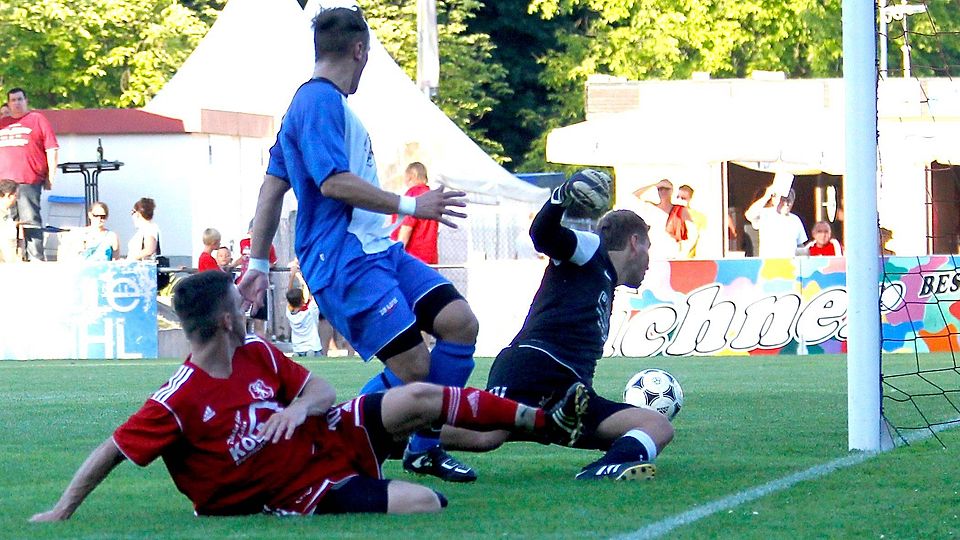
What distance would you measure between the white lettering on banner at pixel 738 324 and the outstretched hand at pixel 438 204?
11.3 metres

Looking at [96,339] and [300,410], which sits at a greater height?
[300,410]

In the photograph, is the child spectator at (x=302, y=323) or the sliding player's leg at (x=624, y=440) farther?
the child spectator at (x=302, y=323)

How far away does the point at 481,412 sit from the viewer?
17.9 feet

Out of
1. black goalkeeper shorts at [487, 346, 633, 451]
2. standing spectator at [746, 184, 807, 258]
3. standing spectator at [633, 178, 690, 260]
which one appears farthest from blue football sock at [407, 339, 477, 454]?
standing spectator at [746, 184, 807, 258]

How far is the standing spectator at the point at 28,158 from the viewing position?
20.0m

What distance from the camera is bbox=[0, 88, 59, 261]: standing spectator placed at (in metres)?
20.0

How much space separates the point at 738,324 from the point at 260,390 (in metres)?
12.4

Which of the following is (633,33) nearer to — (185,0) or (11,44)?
(185,0)

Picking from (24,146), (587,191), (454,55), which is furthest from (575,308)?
(454,55)

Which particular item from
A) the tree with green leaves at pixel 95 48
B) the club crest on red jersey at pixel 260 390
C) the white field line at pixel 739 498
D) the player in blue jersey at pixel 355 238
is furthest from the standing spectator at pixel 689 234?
the tree with green leaves at pixel 95 48

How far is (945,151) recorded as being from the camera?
26172 mm

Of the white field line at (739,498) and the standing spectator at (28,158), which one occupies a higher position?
the standing spectator at (28,158)

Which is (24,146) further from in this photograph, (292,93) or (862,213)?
(862,213)

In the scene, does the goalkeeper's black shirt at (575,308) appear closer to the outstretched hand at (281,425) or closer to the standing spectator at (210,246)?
the outstretched hand at (281,425)
